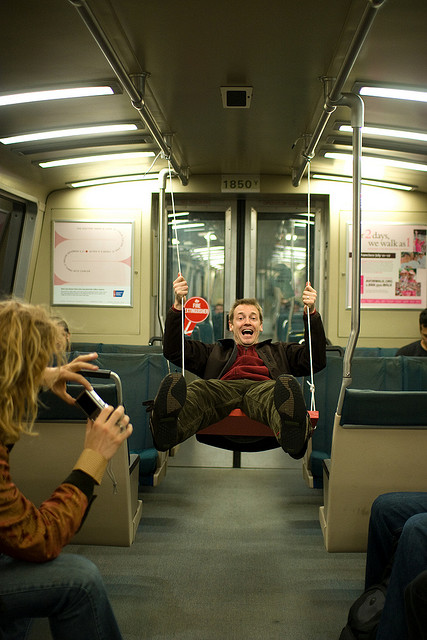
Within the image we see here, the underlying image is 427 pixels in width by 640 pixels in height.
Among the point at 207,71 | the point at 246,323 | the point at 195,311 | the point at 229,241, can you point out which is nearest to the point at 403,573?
the point at 246,323

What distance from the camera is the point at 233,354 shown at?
447 cm

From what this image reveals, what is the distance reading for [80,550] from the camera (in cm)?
386

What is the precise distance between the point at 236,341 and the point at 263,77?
2.03 metres

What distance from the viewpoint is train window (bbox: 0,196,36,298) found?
7.08 metres

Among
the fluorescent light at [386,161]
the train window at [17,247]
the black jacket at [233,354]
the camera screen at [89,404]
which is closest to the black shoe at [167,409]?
the black jacket at [233,354]

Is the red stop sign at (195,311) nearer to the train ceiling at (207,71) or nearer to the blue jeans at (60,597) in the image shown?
the train ceiling at (207,71)

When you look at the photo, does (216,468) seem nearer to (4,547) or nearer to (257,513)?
(257,513)

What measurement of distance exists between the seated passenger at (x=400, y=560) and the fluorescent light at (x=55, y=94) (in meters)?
3.56

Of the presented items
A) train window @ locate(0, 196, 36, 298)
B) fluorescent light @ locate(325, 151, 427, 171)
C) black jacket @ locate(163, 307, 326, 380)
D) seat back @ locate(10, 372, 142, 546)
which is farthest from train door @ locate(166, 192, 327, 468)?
seat back @ locate(10, 372, 142, 546)

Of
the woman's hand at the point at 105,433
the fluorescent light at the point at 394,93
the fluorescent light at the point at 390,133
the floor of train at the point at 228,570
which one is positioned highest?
the fluorescent light at the point at 390,133

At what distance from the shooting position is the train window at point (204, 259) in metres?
7.91

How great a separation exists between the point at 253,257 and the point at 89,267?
221 centimetres

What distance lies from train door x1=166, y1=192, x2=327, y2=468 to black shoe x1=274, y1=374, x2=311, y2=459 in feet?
15.4

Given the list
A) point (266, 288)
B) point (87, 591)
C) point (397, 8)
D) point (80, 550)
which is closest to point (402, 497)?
point (87, 591)
